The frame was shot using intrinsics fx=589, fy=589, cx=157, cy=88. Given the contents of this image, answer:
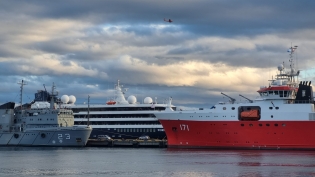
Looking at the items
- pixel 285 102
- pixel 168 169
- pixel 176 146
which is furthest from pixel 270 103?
pixel 168 169

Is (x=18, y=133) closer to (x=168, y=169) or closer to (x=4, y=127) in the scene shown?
(x=4, y=127)

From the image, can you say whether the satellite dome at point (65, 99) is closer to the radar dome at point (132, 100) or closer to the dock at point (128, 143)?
the radar dome at point (132, 100)

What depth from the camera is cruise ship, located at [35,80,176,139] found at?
94.1 metres

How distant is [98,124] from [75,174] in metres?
51.8

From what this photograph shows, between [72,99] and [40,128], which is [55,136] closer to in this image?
[40,128]

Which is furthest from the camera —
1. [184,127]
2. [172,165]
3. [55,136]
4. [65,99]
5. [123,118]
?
[65,99]

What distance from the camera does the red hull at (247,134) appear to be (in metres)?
68.3

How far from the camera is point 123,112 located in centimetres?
9512

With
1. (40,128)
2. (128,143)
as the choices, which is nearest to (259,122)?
(128,143)

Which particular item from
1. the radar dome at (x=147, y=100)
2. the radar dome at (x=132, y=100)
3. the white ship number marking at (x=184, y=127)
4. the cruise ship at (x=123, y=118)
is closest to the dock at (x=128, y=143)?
the cruise ship at (x=123, y=118)

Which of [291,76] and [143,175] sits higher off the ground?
[291,76]

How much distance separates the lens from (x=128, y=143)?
86.7 meters

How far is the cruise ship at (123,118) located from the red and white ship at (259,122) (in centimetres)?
2124

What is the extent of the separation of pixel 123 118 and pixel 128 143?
9.13m
